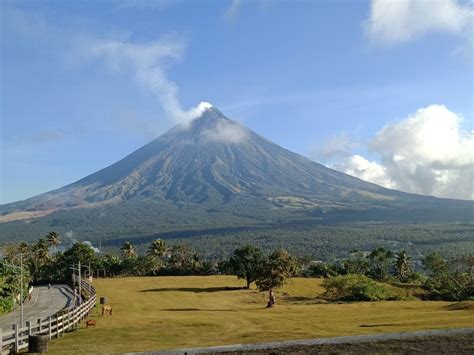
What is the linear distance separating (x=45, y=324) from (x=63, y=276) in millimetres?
88624

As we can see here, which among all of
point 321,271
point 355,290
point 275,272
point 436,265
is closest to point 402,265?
point 436,265

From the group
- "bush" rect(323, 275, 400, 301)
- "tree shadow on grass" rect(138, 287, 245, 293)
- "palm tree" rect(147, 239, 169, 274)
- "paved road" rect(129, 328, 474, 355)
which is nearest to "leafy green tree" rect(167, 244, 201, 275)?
"palm tree" rect(147, 239, 169, 274)

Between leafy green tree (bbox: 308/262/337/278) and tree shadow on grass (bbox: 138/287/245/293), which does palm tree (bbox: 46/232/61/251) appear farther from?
leafy green tree (bbox: 308/262/337/278)

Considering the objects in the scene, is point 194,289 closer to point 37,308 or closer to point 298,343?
point 37,308

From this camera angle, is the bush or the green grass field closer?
the green grass field

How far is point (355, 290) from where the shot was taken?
68125 mm

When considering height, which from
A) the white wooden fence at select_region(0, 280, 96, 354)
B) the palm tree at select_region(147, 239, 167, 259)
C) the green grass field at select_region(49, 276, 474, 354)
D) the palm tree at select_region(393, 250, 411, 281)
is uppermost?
the palm tree at select_region(147, 239, 167, 259)

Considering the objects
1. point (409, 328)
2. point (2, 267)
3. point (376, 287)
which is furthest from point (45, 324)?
point (376, 287)

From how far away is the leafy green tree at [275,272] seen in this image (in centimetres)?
6278

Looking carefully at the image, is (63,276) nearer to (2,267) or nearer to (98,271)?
(98,271)

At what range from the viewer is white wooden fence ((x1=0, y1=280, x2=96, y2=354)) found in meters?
24.4

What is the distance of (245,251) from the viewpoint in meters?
88.7

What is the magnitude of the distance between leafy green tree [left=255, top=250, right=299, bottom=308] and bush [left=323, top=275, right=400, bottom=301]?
9735 millimetres

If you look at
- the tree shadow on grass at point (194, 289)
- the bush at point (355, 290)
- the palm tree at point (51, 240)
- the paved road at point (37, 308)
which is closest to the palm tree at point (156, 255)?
the palm tree at point (51, 240)
